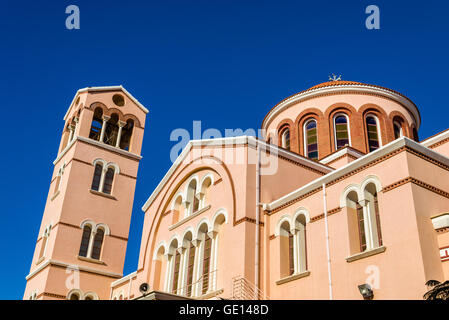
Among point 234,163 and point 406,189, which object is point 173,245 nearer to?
point 234,163

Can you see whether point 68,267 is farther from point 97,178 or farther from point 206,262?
point 206,262

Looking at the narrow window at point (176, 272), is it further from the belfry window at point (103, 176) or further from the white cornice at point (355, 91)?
the white cornice at point (355, 91)

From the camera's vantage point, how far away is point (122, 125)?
2770 centimetres

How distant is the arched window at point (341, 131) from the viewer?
22.8 metres

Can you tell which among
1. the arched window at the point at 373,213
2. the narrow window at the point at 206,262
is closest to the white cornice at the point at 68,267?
the narrow window at the point at 206,262

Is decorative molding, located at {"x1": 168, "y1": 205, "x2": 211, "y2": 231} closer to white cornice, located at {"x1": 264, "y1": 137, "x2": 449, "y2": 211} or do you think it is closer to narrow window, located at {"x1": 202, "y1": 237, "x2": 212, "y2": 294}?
narrow window, located at {"x1": 202, "y1": 237, "x2": 212, "y2": 294}

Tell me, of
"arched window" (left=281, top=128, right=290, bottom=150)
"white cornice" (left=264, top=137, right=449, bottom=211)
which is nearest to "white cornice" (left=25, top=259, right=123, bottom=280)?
"arched window" (left=281, top=128, right=290, bottom=150)

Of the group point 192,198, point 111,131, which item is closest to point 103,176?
point 111,131

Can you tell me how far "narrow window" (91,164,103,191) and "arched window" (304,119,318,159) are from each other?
1097cm

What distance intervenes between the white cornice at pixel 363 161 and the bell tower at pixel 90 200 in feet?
38.9

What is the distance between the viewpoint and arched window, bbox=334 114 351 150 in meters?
22.8

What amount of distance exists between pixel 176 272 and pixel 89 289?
7.26 m

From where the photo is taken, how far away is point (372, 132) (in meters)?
23.4
